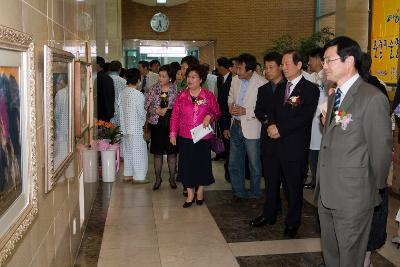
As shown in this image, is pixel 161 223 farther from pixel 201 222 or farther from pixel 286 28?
pixel 286 28

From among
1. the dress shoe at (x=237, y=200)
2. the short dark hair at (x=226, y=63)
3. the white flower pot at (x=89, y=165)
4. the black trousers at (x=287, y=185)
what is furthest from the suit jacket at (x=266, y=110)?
the short dark hair at (x=226, y=63)

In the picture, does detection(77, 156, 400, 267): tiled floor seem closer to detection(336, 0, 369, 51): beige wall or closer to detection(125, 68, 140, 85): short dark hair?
detection(125, 68, 140, 85): short dark hair

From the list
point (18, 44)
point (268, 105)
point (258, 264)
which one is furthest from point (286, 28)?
point (18, 44)

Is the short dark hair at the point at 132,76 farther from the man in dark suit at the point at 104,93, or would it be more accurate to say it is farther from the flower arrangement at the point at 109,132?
the man in dark suit at the point at 104,93

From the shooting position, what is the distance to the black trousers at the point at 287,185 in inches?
156

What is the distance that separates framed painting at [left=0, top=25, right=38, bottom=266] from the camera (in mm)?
1541

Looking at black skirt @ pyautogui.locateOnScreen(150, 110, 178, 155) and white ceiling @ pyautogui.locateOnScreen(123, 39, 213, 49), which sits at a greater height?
white ceiling @ pyautogui.locateOnScreen(123, 39, 213, 49)

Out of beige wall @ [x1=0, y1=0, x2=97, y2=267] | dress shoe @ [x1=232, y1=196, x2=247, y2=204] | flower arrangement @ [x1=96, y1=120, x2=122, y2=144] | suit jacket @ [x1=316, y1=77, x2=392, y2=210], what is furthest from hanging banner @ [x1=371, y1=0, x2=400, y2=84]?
beige wall @ [x1=0, y1=0, x2=97, y2=267]

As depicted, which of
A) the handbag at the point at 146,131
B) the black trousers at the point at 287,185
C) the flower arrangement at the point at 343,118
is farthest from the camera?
the handbag at the point at 146,131

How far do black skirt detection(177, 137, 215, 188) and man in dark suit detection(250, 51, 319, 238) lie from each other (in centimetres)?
110

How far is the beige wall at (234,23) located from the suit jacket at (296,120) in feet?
31.8

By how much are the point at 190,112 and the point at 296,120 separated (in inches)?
56.3

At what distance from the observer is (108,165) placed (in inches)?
247

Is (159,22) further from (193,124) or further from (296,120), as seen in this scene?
(296,120)
